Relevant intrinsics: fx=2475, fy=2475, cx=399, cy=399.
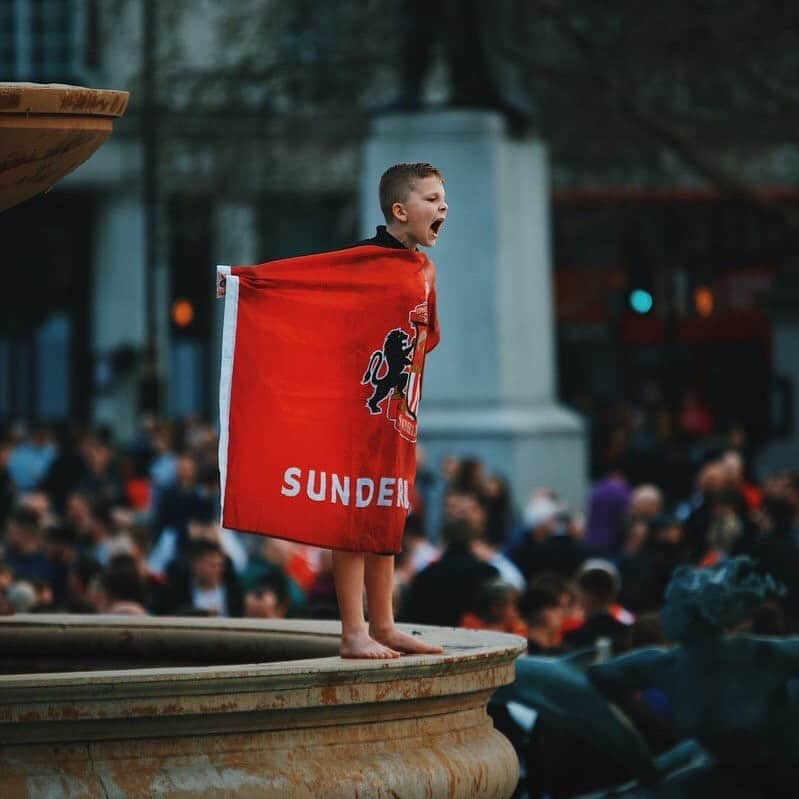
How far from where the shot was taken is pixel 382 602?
251 inches

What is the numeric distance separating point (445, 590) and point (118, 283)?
32.3 meters

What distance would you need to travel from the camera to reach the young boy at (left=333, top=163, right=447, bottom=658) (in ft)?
20.5

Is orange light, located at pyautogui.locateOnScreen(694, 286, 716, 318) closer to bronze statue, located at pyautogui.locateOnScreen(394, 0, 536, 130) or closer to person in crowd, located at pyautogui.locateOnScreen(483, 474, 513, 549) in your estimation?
bronze statue, located at pyautogui.locateOnScreen(394, 0, 536, 130)

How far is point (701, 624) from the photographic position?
7.75 meters

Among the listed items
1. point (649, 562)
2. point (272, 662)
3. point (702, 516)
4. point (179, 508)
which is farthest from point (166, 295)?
point (272, 662)

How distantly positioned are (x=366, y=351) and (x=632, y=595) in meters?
6.37

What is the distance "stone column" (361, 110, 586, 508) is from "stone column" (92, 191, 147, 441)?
67.0 ft

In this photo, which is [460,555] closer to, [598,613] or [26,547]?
[598,613]

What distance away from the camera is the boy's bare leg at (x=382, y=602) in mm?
6281

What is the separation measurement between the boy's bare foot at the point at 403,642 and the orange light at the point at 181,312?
2425 cm

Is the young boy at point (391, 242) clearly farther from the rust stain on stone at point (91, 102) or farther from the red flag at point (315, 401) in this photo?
the rust stain on stone at point (91, 102)

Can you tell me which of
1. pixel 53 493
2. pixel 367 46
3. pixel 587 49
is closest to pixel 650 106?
pixel 587 49

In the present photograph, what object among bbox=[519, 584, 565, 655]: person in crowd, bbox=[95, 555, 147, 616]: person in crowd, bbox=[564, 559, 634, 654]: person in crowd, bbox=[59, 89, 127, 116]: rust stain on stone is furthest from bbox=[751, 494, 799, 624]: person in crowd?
bbox=[59, 89, 127, 116]: rust stain on stone

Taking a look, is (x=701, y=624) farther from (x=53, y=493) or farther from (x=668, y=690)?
(x=53, y=493)
